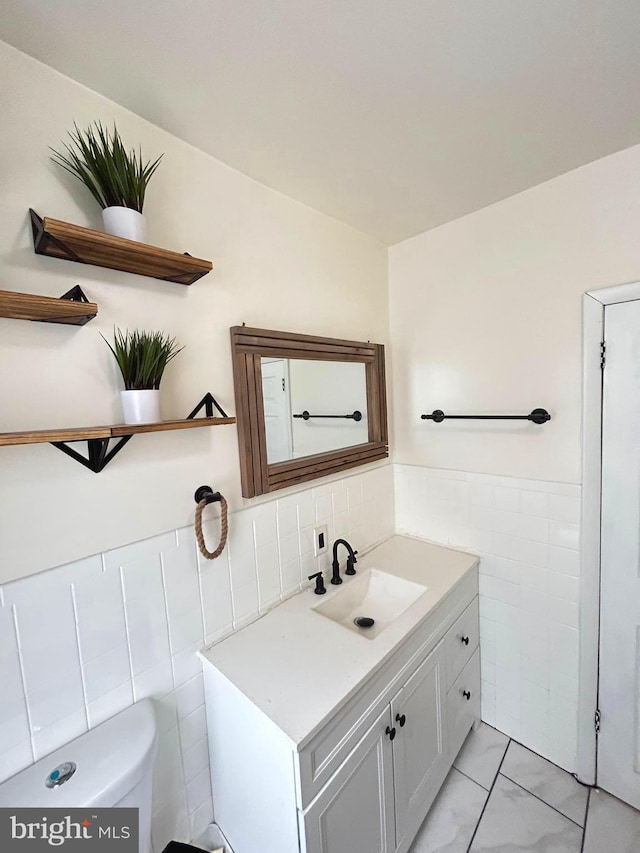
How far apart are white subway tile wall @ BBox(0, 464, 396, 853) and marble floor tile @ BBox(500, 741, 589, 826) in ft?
4.09

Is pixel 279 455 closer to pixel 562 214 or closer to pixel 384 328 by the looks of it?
pixel 384 328

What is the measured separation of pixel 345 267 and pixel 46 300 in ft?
4.17

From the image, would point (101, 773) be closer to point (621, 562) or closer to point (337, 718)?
point (337, 718)

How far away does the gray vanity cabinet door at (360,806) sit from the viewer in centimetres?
92

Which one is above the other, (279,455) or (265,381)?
(265,381)

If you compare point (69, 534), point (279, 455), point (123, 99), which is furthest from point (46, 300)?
point (279, 455)

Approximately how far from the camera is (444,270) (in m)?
1.74

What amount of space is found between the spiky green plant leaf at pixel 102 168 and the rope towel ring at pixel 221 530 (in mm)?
832

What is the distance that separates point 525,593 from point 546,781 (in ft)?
2.47

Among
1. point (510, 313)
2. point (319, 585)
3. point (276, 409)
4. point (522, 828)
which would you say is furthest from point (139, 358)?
point (522, 828)

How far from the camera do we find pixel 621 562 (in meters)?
1.36

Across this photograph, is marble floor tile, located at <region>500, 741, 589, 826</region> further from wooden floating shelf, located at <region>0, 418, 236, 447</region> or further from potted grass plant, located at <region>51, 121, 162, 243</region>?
potted grass plant, located at <region>51, 121, 162, 243</region>

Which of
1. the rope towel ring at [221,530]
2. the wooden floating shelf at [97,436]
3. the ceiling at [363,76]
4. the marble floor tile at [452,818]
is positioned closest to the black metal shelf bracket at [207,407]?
the wooden floating shelf at [97,436]

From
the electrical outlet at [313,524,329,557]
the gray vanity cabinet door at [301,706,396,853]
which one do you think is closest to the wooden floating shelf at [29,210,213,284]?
the electrical outlet at [313,524,329,557]
